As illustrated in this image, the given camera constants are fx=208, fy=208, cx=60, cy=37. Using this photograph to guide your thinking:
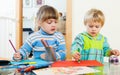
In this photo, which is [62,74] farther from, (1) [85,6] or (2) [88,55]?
(1) [85,6]

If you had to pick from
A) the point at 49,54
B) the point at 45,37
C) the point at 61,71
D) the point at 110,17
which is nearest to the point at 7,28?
the point at 110,17

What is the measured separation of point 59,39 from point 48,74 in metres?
0.60

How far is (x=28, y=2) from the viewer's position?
9.37 ft

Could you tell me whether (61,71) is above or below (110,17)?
below

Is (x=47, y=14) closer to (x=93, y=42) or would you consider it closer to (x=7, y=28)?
(x=93, y=42)

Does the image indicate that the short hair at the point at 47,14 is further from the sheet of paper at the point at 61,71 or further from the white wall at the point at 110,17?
the white wall at the point at 110,17

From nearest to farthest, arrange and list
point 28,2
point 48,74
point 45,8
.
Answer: point 48,74, point 45,8, point 28,2

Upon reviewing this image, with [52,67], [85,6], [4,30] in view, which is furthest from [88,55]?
[4,30]

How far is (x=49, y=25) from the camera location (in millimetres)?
1110

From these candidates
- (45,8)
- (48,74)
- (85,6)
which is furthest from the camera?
(85,6)

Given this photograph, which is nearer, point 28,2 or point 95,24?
point 95,24

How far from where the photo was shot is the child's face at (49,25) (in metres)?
1.09

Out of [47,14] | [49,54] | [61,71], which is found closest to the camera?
[61,71]

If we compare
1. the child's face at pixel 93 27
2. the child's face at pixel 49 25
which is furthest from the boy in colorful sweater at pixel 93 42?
the child's face at pixel 49 25
